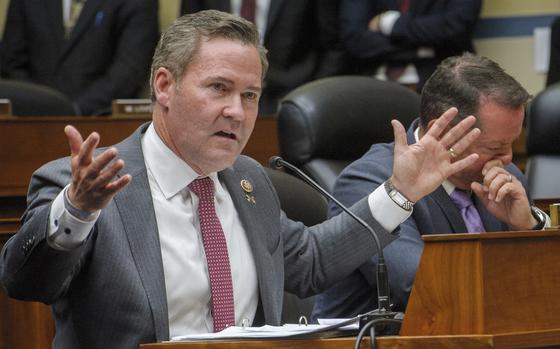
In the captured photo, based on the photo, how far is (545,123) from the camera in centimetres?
450

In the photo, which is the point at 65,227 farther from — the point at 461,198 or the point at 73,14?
the point at 73,14

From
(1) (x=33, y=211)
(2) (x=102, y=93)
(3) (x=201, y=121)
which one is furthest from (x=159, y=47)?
(2) (x=102, y=93)

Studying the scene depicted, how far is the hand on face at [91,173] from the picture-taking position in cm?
215

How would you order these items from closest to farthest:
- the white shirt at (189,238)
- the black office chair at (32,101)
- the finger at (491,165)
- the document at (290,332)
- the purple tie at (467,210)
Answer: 1. the document at (290,332)
2. the white shirt at (189,238)
3. the finger at (491,165)
4. the purple tie at (467,210)
5. the black office chair at (32,101)

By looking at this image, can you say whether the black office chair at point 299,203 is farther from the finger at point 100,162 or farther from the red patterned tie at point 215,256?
the finger at point 100,162

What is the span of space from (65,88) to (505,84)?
337cm

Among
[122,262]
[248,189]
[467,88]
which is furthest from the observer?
[467,88]

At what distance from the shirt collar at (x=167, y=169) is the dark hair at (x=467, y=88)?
2.79 ft

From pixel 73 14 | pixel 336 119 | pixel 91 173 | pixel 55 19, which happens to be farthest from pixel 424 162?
pixel 55 19

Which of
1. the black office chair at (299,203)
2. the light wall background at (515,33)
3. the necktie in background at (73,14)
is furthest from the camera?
the light wall background at (515,33)

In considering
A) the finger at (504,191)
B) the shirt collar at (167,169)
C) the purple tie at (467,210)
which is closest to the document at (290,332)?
the shirt collar at (167,169)

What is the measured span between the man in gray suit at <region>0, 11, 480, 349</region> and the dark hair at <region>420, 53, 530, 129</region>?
46 centimetres

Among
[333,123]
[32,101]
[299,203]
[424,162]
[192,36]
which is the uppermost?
[192,36]

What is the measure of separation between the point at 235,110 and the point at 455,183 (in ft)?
→ 2.96
